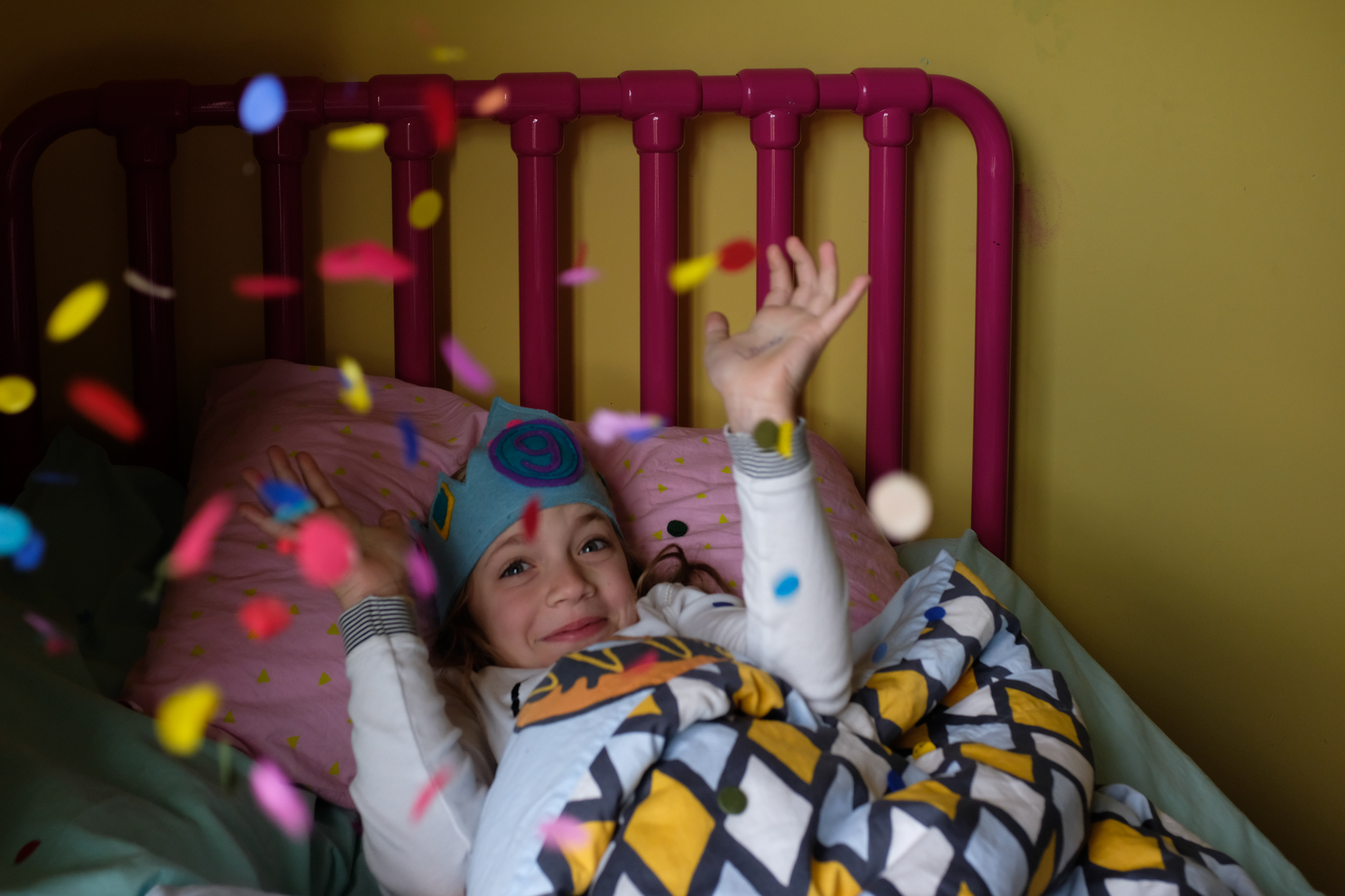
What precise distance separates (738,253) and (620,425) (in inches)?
13.2

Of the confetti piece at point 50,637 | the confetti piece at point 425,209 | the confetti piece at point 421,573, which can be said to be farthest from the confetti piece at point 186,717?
the confetti piece at point 425,209

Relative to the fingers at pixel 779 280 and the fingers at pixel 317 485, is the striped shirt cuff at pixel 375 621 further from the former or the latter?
the fingers at pixel 779 280

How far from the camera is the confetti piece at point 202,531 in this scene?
50.3 inches

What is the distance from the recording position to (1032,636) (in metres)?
1.37

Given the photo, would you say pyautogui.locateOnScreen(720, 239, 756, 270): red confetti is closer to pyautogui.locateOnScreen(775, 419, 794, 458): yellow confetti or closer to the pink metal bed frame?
the pink metal bed frame

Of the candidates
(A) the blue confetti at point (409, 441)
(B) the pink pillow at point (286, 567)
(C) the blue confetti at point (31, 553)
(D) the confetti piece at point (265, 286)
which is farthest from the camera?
(D) the confetti piece at point (265, 286)

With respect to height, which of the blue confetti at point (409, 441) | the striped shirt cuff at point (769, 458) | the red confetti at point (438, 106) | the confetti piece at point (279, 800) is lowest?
the confetti piece at point (279, 800)

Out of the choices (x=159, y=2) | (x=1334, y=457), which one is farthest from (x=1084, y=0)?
(x=159, y=2)

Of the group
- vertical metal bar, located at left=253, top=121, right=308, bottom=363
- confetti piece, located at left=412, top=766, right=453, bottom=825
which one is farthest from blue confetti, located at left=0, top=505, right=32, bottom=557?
confetti piece, located at left=412, top=766, right=453, bottom=825

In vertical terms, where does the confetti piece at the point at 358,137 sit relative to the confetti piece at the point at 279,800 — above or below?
above

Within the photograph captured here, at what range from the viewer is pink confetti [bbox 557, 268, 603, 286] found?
5.38 ft

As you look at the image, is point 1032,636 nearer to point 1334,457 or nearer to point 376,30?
point 1334,457

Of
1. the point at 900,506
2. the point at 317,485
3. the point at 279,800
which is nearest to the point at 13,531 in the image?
the point at 317,485

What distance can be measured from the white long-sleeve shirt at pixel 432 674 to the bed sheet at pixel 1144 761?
43 cm
